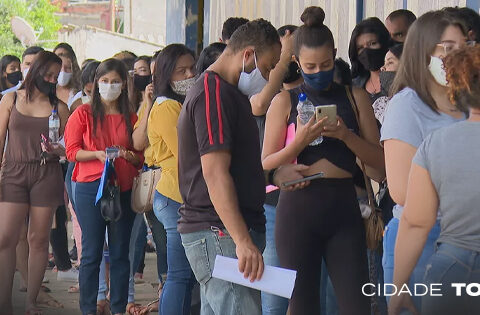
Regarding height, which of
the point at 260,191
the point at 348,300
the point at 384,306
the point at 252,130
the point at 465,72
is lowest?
the point at 384,306

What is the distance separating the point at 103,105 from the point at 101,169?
1.65ft

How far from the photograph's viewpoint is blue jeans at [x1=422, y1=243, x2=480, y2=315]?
3.45 m

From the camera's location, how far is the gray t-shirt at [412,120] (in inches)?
159

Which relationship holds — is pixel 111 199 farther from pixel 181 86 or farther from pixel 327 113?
pixel 327 113

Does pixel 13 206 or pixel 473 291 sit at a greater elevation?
pixel 473 291

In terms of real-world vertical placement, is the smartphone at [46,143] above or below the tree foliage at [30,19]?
above

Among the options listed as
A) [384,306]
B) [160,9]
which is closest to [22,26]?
[160,9]

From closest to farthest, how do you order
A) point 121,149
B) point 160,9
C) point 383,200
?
point 383,200
point 121,149
point 160,9

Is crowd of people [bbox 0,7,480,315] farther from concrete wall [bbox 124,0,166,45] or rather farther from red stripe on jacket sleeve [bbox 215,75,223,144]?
concrete wall [bbox 124,0,166,45]

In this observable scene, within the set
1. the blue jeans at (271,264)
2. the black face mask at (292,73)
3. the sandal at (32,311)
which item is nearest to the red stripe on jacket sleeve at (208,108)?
the blue jeans at (271,264)

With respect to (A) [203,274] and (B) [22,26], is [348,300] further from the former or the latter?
(B) [22,26]

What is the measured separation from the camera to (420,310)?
3.82 meters

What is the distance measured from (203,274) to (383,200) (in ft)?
6.05

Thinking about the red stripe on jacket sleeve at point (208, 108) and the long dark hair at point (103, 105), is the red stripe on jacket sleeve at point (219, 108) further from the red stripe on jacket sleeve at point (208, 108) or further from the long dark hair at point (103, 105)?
the long dark hair at point (103, 105)
